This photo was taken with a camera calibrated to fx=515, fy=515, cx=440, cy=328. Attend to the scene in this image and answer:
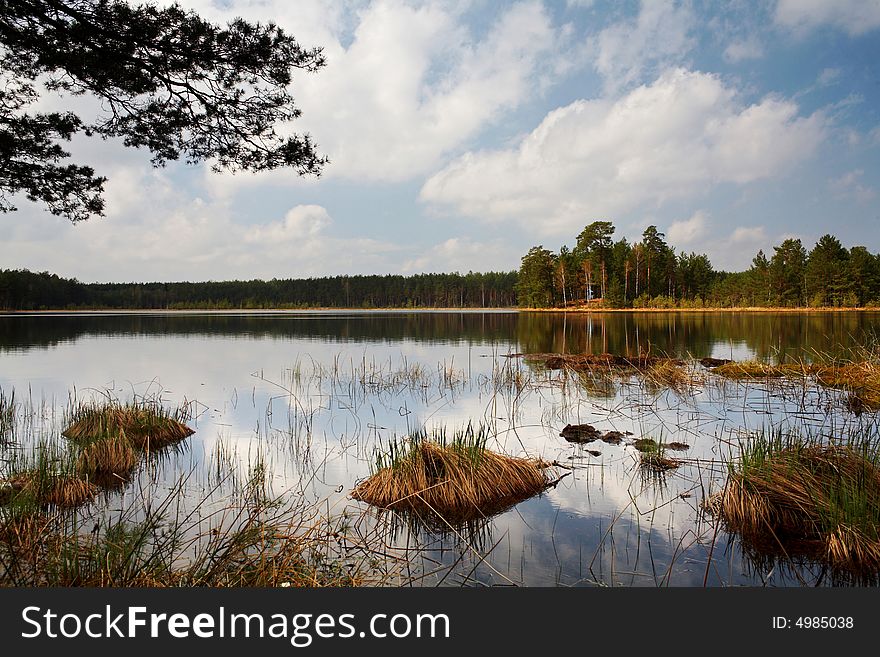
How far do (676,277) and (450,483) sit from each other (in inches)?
4447

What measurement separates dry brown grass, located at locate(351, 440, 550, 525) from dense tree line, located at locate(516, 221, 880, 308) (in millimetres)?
91526

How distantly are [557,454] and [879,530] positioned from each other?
16.0 feet

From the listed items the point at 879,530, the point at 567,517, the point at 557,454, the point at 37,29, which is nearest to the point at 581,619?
the point at 567,517

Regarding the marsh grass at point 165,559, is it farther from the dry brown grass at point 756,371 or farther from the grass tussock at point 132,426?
the dry brown grass at point 756,371

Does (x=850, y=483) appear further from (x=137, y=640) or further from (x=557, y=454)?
(x=137, y=640)

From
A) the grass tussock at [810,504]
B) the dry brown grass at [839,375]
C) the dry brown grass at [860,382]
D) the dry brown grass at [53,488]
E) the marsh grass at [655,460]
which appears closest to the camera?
the grass tussock at [810,504]

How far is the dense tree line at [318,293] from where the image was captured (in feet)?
558

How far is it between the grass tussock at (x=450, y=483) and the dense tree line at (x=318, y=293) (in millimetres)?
156726

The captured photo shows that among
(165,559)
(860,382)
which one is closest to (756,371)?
(860,382)

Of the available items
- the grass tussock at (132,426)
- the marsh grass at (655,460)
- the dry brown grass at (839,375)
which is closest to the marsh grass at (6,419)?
the grass tussock at (132,426)

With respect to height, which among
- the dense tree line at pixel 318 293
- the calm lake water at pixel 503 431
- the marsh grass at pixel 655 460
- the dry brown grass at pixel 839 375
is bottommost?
the calm lake water at pixel 503 431

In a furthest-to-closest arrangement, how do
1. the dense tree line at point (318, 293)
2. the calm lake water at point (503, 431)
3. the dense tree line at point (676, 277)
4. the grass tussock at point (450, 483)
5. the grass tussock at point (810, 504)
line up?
the dense tree line at point (318, 293), the dense tree line at point (676, 277), the grass tussock at point (450, 483), the calm lake water at point (503, 431), the grass tussock at point (810, 504)

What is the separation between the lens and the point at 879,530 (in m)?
5.02

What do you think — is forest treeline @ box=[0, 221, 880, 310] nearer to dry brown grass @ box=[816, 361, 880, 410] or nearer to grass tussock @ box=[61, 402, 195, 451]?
dry brown grass @ box=[816, 361, 880, 410]
